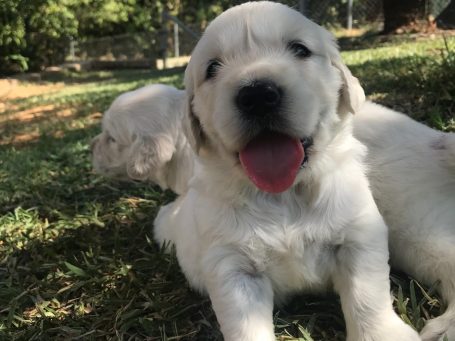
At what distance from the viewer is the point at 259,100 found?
2.10 m

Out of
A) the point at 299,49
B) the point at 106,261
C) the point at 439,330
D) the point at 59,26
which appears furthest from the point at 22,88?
the point at 439,330

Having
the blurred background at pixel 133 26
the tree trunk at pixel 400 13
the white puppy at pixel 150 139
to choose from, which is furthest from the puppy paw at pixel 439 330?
the tree trunk at pixel 400 13

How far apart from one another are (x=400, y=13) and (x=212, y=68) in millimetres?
12954

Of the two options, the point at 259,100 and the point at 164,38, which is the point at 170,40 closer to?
the point at 164,38

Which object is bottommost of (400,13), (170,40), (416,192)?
(170,40)

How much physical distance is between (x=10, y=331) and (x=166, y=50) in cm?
1781

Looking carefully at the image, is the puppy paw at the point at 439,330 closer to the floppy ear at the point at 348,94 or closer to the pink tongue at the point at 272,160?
the pink tongue at the point at 272,160

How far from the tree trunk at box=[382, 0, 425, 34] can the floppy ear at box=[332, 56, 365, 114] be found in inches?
490

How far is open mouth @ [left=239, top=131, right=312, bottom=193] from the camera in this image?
2.17 meters

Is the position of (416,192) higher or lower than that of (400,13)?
lower

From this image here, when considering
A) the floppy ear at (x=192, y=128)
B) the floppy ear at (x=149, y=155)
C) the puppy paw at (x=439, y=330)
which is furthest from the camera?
the floppy ear at (x=149, y=155)

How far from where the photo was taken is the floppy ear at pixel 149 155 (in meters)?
3.60

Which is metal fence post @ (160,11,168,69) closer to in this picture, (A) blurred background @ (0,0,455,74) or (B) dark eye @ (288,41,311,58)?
(A) blurred background @ (0,0,455,74)

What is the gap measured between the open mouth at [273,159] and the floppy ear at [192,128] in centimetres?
34
